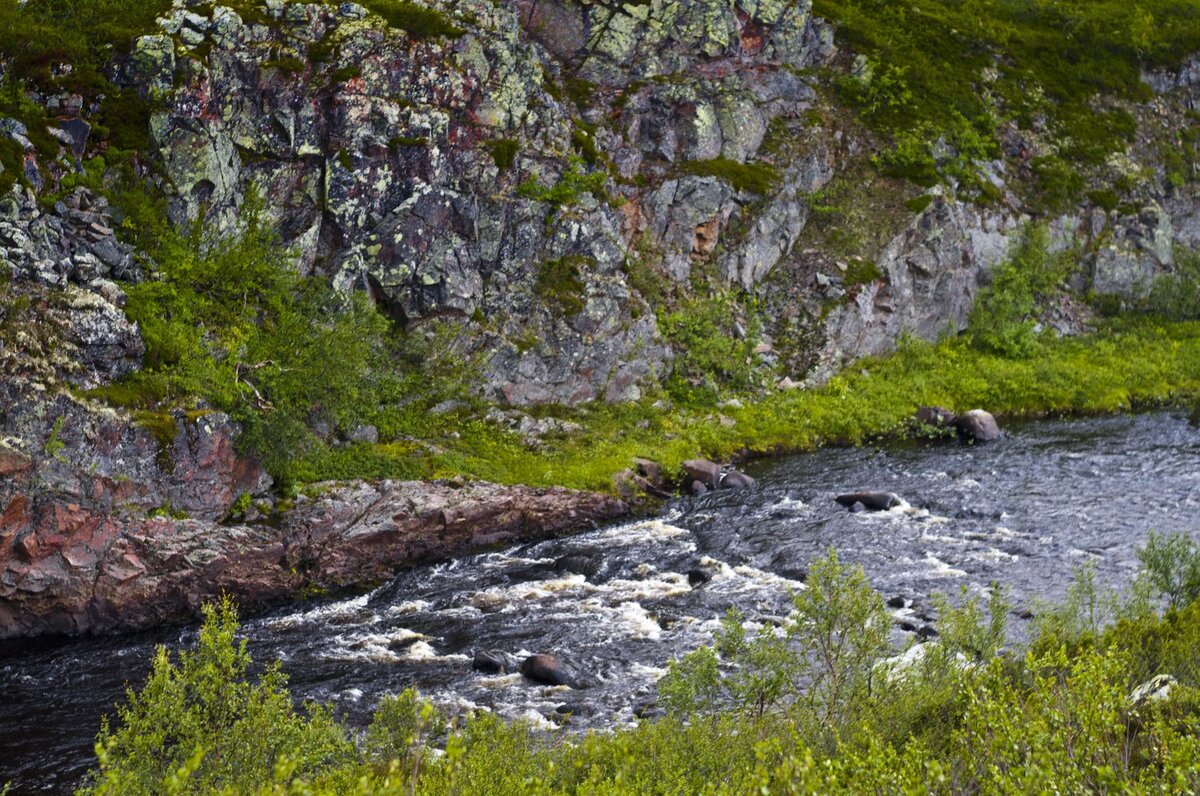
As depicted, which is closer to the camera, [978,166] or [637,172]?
[637,172]

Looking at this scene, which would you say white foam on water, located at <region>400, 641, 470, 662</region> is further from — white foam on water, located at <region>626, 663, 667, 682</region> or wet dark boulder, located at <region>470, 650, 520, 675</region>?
white foam on water, located at <region>626, 663, 667, 682</region>

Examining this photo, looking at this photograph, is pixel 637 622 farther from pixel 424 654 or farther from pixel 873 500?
pixel 873 500

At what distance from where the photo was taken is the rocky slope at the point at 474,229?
27578 mm

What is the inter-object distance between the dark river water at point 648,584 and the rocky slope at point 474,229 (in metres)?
2.68

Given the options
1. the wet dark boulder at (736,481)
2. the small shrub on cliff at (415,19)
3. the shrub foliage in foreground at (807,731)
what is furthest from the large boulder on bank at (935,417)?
the small shrub on cliff at (415,19)

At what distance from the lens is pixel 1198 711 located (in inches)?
536

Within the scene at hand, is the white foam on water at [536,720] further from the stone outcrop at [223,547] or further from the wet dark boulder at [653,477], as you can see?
the wet dark boulder at [653,477]

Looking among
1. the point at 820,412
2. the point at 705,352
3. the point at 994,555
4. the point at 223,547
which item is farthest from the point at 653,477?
the point at 223,547

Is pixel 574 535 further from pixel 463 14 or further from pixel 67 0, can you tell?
pixel 67 0

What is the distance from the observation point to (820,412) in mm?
46562

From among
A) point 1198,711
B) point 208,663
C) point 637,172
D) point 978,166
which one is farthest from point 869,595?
point 978,166

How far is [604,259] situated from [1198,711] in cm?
3542

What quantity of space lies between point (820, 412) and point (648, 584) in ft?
66.8

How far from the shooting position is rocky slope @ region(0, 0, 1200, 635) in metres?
27.6
